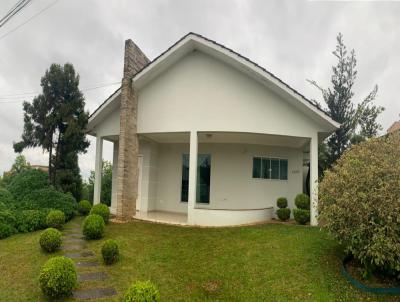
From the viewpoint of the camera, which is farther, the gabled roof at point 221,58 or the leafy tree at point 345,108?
the leafy tree at point 345,108

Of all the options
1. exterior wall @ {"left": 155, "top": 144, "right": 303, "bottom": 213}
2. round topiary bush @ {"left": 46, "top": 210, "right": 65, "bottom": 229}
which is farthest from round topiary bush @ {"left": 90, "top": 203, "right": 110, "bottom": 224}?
exterior wall @ {"left": 155, "top": 144, "right": 303, "bottom": 213}

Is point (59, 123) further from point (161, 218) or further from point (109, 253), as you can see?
point (109, 253)

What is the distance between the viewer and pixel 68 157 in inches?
583

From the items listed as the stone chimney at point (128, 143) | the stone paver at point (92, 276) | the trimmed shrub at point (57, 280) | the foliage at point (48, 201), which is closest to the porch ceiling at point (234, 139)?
the stone chimney at point (128, 143)

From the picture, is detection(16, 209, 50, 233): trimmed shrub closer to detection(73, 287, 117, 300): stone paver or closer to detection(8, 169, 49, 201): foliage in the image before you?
detection(8, 169, 49, 201): foliage

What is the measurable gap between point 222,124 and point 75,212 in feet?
24.7

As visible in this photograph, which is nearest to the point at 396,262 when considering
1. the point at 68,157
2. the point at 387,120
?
the point at 68,157

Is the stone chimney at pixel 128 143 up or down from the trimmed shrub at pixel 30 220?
up

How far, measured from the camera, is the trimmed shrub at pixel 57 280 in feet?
19.1

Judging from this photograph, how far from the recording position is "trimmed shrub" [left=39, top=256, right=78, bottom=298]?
5.82 meters

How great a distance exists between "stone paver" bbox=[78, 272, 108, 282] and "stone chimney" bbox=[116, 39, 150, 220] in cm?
499

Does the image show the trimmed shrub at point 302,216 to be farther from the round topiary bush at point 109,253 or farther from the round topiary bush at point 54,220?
the round topiary bush at point 54,220

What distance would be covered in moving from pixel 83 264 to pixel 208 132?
268 inches

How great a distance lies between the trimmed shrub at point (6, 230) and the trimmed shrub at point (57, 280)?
4.95 m
